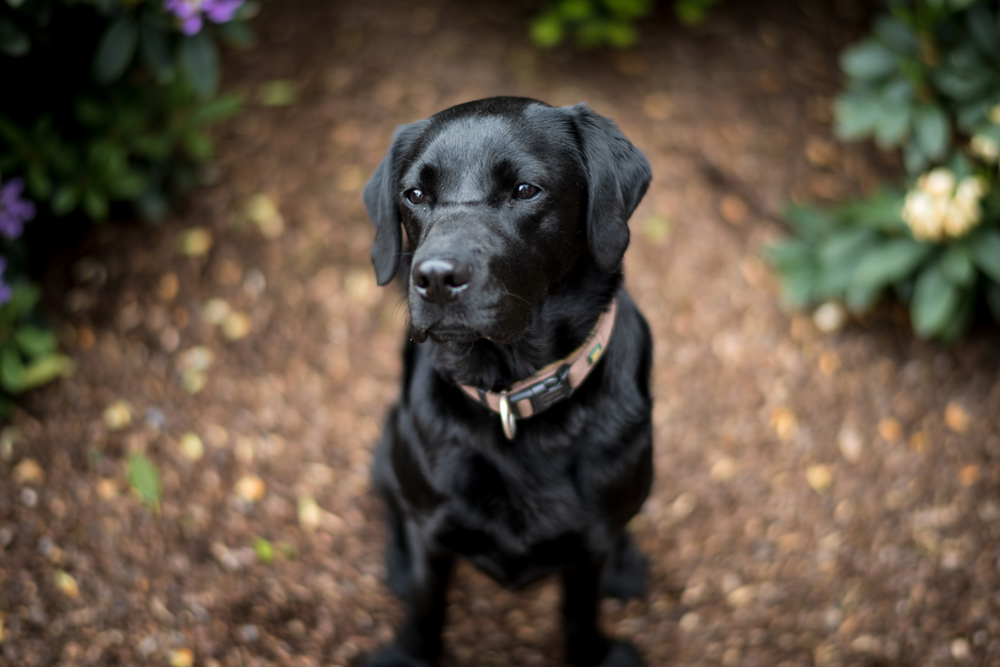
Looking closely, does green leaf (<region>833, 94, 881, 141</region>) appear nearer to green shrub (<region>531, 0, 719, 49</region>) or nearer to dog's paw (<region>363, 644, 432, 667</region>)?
green shrub (<region>531, 0, 719, 49</region>)

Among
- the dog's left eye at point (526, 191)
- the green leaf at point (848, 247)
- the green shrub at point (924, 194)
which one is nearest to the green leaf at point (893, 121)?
the green shrub at point (924, 194)

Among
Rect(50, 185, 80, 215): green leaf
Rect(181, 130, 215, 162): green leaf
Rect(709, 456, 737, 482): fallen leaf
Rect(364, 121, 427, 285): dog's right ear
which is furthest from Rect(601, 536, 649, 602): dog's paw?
Rect(50, 185, 80, 215): green leaf

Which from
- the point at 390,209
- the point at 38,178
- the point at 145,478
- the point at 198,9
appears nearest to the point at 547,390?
the point at 390,209

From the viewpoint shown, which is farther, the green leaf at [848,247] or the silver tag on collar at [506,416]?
the green leaf at [848,247]

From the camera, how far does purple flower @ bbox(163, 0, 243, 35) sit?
2926 mm

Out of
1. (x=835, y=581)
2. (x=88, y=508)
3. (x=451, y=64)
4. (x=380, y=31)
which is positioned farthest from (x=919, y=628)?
(x=380, y=31)

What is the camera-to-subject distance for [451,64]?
4359mm

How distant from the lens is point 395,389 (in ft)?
11.6

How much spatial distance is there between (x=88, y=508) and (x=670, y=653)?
7.99 feet

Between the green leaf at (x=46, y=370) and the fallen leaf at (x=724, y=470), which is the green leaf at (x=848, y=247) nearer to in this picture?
the fallen leaf at (x=724, y=470)

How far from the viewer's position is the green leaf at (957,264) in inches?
125

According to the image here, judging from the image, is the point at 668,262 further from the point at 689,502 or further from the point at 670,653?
the point at 670,653

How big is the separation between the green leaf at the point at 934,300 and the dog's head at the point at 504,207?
194 centimetres

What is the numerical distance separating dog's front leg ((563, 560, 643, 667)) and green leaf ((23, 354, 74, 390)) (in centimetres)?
251
